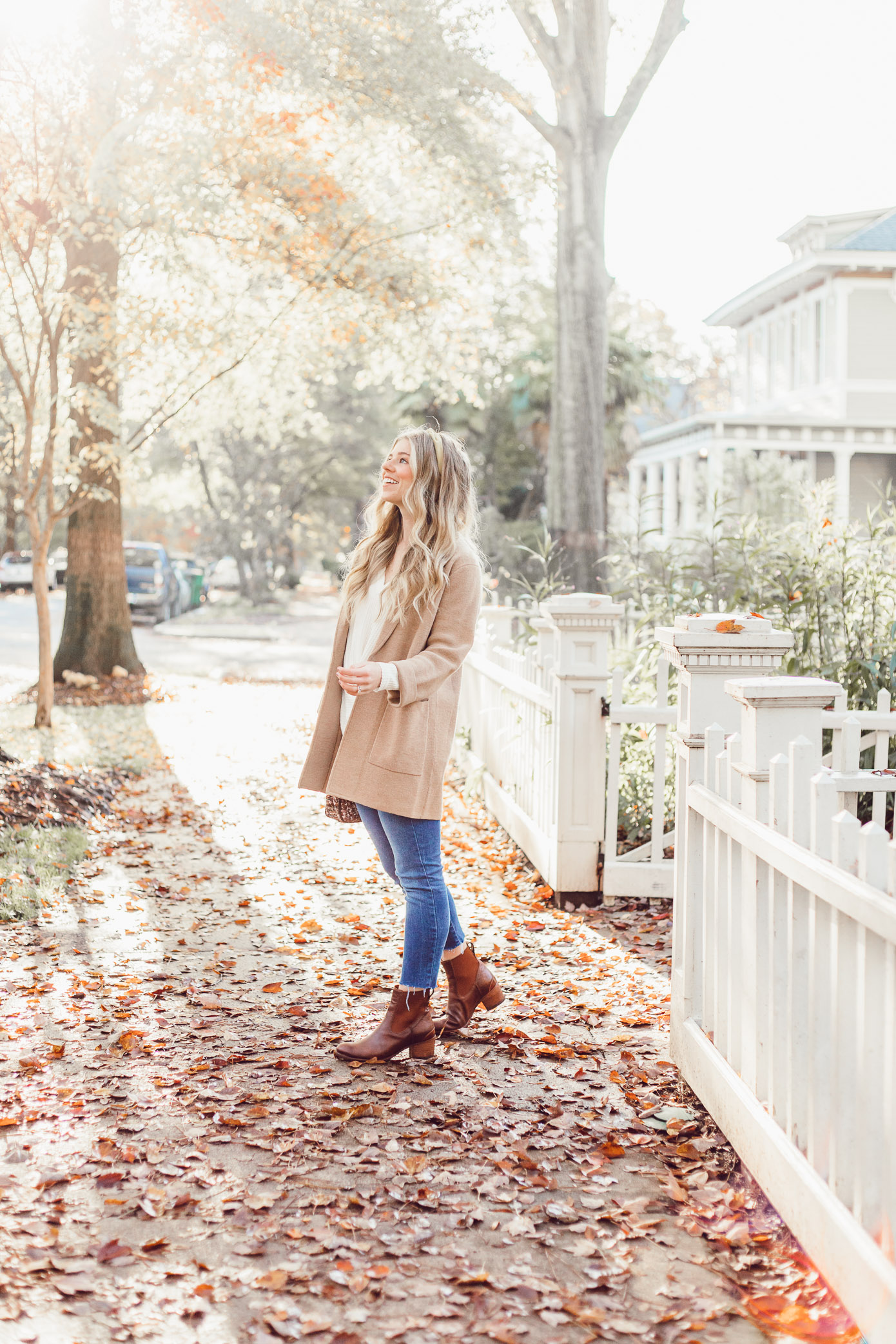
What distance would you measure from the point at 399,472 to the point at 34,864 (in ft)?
11.6

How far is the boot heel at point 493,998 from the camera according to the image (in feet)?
14.0

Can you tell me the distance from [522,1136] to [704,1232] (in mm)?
661

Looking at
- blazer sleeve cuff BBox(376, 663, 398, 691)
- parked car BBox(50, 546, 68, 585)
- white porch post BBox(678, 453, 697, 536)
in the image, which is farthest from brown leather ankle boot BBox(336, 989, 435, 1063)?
parked car BBox(50, 546, 68, 585)

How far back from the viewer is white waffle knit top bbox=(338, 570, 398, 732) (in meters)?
3.84

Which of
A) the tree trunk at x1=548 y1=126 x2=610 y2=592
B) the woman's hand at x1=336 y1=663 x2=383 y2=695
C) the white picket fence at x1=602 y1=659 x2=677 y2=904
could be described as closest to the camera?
the woman's hand at x1=336 y1=663 x2=383 y2=695

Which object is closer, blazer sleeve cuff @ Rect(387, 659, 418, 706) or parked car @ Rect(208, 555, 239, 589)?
blazer sleeve cuff @ Rect(387, 659, 418, 706)

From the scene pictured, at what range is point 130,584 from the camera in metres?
26.6

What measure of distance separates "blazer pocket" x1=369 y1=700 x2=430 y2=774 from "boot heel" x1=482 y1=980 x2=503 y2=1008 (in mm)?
987

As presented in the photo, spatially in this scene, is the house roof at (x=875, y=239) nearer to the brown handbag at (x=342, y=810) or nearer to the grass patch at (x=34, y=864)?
the grass patch at (x=34, y=864)

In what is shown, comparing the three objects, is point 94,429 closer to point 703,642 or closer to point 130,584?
point 703,642

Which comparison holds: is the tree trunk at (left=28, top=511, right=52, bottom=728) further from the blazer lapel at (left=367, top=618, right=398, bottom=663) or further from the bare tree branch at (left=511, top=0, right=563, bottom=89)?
the blazer lapel at (left=367, top=618, right=398, bottom=663)

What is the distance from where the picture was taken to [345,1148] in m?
3.38

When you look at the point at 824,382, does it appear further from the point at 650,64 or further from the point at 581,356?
the point at 581,356

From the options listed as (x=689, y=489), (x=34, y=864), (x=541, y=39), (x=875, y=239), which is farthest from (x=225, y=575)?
(x=34, y=864)
